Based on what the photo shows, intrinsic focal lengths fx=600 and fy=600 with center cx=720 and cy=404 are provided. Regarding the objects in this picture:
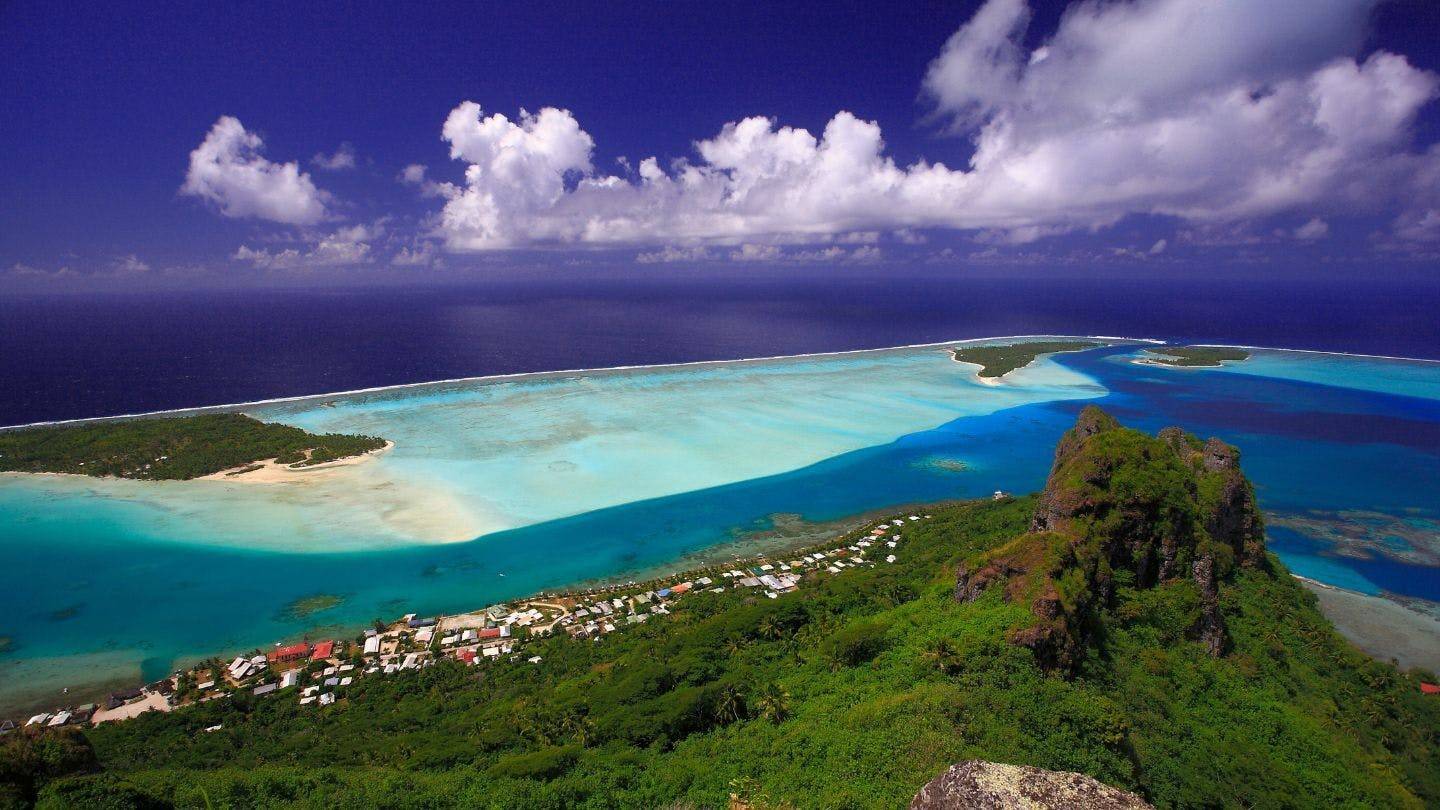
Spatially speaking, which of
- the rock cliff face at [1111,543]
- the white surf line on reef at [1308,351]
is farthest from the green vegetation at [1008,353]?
the rock cliff face at [1111,543]

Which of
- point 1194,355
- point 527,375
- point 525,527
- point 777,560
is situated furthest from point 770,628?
point 1194,355

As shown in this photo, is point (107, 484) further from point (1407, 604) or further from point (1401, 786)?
point (1407, 604)

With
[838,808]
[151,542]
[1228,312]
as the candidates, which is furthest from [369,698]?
[1228,312]

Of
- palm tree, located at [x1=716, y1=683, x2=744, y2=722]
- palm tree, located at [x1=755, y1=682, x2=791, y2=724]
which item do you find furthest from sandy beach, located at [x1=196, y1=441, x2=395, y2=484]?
palm tree, located at [x1=755, y1=682, x2=791, y2=724]

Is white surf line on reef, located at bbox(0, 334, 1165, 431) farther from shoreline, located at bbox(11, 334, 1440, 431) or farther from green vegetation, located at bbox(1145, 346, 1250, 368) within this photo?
green vegetation, located at bbox(1145, 346, 1250, 368)

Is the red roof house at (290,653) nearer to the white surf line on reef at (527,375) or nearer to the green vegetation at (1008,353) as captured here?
the white surf line on reef at (527,375)

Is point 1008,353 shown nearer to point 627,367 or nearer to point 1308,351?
point 1308,351
